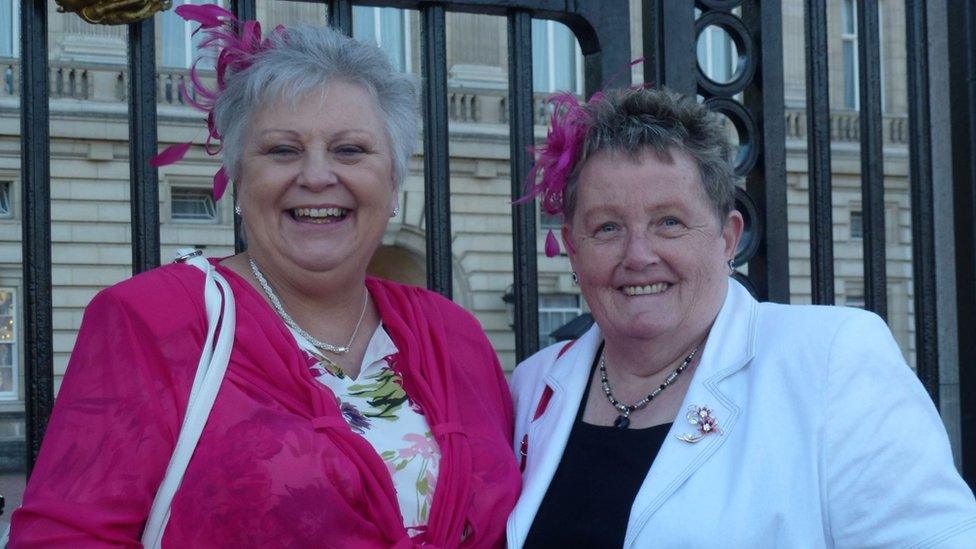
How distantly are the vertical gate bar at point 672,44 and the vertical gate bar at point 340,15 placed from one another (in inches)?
27.7

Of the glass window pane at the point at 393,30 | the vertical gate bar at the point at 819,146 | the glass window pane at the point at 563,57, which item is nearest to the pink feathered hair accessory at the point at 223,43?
the vertical gate bar at the point at 819,146

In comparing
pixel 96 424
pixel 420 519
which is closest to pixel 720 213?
pixel 420 519

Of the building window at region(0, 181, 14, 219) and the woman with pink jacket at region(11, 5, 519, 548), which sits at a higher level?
the building window at region(0, 181, 14, 219)

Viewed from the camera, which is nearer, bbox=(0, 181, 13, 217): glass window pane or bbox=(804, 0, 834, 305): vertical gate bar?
bbox=(804, 0, 834, 305): vertical gate bar

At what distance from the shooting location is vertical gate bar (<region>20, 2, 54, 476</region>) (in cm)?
232

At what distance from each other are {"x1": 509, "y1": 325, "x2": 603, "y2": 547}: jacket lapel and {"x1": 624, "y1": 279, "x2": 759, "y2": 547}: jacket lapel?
10.0 inches

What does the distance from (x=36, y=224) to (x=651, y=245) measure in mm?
1211

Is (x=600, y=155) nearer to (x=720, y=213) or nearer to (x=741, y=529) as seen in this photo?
(x=720, y=213)

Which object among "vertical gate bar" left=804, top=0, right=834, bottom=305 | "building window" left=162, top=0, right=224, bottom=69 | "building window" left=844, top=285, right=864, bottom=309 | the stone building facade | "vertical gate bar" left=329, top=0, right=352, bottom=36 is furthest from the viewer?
"building window" left=844, top=285, right=864, bottom=309

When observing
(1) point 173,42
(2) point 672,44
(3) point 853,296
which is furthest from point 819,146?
(3) point 853,296

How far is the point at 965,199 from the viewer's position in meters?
3.02

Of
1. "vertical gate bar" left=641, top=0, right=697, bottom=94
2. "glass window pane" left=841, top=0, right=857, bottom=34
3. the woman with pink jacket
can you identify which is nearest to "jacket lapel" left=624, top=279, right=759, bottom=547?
the woman with pink jacket

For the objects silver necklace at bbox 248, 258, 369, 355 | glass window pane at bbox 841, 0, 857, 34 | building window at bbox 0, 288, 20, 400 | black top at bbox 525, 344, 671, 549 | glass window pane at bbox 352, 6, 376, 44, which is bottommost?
building window at bbox 0, 288, 20, 400

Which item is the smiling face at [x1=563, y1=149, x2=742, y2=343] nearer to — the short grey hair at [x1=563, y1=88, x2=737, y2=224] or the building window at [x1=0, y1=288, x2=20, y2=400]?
the short grey hair at [x1=563, y1=88, x2=737, y2=224]
